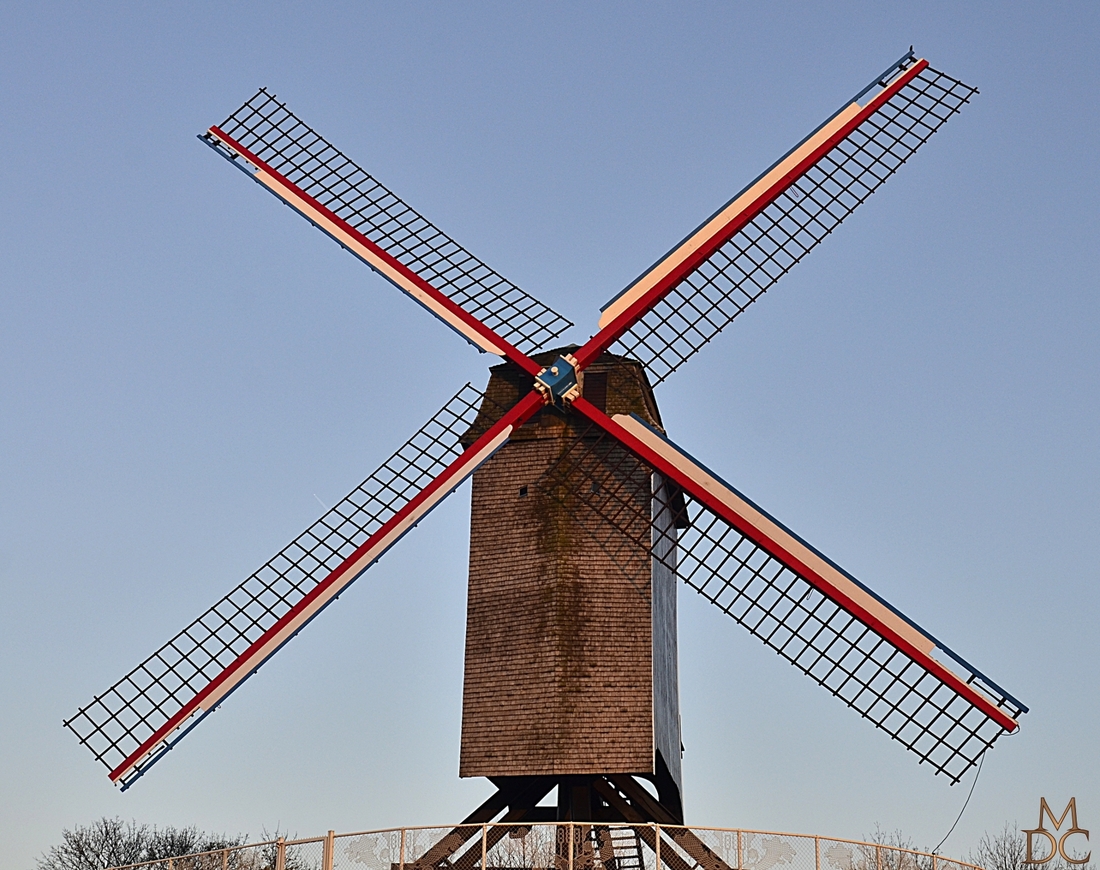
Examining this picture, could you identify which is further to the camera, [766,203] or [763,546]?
[766,203]

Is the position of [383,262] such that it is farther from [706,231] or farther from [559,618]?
[559,618]

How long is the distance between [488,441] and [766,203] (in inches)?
209

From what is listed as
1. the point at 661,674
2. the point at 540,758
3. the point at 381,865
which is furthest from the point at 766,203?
the point at 381,865

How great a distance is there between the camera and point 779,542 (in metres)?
18.7

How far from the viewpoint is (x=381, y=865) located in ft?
51.3

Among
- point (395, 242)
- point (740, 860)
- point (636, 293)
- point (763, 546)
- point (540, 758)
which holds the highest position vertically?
point (395, 242)

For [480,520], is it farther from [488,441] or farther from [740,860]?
[740,860]

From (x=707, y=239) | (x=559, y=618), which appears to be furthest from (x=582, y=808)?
(x=707, y=239)

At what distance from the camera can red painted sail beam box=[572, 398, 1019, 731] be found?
18016 mm

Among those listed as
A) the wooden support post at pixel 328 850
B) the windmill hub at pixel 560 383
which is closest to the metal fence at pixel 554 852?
the wooden support post at pixel 328 850

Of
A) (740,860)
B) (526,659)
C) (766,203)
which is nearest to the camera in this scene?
(740,860)

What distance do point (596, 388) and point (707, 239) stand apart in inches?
104

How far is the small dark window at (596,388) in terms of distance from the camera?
66.1ft

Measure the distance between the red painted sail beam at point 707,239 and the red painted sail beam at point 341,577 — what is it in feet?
4.99
